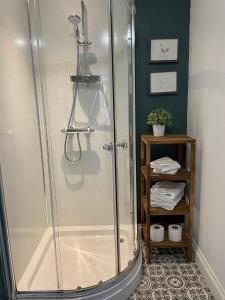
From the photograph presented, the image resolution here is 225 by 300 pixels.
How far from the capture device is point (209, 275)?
1637mm

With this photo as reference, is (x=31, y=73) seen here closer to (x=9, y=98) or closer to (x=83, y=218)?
(x=9, y=98)

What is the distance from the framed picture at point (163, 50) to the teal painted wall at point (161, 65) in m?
0.04

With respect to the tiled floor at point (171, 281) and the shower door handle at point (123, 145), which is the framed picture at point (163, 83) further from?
the tiled floor at point (171, 281)

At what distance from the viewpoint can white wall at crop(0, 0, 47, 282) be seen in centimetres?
146

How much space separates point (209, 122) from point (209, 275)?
1.07 meters

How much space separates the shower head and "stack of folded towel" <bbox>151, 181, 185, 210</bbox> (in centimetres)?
148

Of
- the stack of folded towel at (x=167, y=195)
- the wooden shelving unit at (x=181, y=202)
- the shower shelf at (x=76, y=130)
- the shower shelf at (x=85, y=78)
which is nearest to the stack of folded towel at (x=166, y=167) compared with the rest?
the wooden shelving unit at (x=181, y=202)

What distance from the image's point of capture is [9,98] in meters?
1.51

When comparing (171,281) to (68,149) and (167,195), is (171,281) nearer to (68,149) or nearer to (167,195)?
(167,195)

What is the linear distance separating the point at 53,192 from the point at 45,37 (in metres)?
1.31

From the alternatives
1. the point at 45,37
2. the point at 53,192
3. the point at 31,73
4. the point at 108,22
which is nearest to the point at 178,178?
the point at 53,192

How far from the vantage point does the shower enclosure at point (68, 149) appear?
1520mm

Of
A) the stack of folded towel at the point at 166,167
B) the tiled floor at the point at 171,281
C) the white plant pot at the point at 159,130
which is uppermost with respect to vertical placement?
the white plant pot at the point at 159,130

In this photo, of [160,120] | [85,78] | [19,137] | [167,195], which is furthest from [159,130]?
[19,137]
